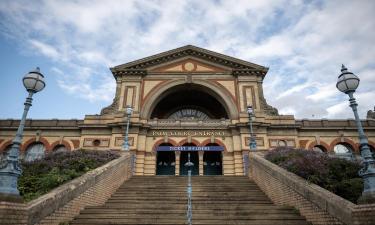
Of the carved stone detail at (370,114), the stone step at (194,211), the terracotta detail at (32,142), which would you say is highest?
the carved stone detail at (370,114)

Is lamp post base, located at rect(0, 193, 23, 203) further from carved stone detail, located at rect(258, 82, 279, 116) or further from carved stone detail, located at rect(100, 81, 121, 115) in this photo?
carved stone detail, located at rect(258, 82, 279, 116)

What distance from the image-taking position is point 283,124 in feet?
85.1

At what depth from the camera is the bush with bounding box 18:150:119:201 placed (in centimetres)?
958

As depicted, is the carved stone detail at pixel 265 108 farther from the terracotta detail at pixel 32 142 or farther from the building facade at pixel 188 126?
the terracotta detail at pixel 32 142

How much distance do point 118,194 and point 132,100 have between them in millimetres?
15920

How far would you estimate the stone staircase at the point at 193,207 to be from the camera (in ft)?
28.6

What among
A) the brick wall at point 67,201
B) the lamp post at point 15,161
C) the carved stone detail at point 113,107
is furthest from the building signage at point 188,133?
the lamp post at point 15,161

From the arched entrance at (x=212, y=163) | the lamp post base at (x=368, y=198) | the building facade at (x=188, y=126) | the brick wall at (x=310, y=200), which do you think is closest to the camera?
the brick wall at (x=310, y=200)

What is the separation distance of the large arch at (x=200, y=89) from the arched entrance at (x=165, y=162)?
4.18 metres

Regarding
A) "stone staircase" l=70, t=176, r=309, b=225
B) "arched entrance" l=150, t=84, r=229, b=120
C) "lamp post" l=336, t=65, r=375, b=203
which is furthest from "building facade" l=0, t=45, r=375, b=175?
"lamp post" l=336, t=65, r=375, b=203

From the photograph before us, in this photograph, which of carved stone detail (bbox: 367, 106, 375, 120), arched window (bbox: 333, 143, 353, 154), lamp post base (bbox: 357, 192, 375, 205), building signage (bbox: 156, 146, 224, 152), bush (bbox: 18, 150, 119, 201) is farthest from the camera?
carved stone detail (bbox: 367, 106, 375, 120)

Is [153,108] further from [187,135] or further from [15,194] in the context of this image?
[15,194]

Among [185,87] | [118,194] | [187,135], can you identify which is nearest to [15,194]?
[118,194]

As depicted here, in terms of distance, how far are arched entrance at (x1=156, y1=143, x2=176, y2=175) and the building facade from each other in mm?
100
